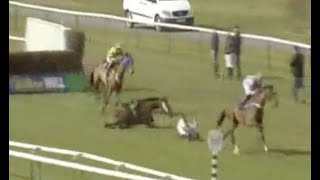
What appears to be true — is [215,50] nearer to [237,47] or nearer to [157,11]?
[237,47]

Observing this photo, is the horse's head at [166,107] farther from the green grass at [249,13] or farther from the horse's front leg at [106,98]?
the green grass at [249,13]

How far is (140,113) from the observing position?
1073 cm

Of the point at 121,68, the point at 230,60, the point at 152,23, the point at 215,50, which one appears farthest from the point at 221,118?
the point at 152,23

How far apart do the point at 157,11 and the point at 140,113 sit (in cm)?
305

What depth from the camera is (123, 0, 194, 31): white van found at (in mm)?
13445

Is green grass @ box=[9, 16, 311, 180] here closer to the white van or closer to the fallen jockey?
the fallen jockey

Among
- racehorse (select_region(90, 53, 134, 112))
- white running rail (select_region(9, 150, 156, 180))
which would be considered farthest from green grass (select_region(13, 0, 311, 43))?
white running rail (select_region(9, 150, 156, 180))

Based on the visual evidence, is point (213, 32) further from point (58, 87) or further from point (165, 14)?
point (58, 87)

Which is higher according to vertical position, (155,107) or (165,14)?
(165,14)

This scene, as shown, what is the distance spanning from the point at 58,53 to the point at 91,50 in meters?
0.82

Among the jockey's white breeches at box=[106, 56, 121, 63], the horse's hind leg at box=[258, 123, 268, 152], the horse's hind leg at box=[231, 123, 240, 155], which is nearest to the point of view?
the horse's hind leg at box=[231, 123, 240, 155]

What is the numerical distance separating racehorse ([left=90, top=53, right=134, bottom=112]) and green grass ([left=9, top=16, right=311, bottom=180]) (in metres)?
0.18
